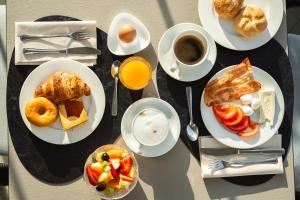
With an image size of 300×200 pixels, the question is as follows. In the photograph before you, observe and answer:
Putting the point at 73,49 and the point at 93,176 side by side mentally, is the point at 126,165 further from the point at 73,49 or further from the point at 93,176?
the point at 73,49

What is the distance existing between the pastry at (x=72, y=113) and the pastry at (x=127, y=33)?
0.24 meters

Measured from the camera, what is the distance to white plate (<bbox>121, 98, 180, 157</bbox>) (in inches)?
50.7

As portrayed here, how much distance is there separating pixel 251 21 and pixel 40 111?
709 mm

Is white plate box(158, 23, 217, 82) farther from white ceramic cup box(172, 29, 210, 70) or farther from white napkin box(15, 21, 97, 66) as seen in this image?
white napkin box(15, 21, 97, 66)

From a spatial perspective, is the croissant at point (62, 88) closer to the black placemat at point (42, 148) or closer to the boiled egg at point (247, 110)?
the black placemat at point (42, 148)

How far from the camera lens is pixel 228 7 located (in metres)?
1.26

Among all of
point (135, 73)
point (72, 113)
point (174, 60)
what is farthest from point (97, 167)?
point (174, 60)

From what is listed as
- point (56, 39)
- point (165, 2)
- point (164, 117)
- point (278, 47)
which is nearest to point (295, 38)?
point (278, 47)

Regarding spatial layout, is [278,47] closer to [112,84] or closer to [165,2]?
[165,2]

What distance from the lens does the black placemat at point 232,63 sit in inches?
52.2

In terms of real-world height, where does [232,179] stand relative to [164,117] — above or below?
below

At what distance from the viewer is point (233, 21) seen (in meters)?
1.33

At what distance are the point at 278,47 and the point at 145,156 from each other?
0.56 m

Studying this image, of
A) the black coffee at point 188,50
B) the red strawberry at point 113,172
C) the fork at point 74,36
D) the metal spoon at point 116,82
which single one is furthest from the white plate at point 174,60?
the red strawberry at point 113,172
